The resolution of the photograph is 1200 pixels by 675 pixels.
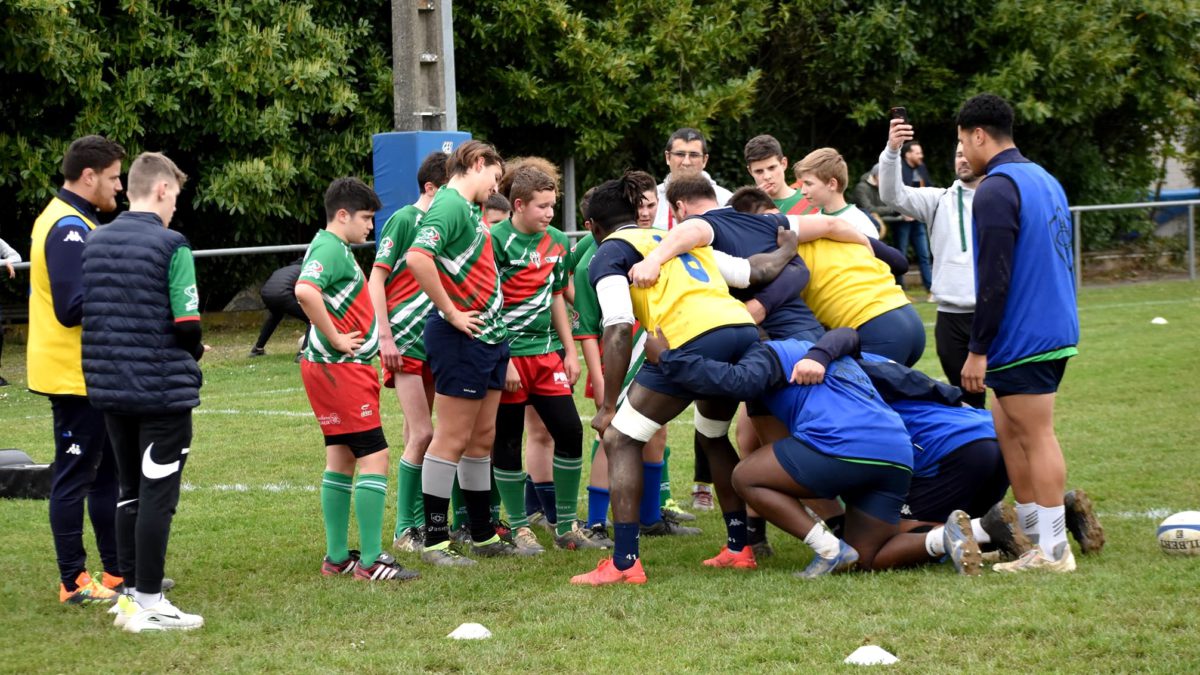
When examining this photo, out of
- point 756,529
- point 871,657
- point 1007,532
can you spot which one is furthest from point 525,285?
point 871,657

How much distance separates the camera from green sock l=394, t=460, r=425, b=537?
7050 mm

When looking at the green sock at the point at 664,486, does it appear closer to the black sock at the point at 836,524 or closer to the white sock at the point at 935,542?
the black sock at the point at 836,524

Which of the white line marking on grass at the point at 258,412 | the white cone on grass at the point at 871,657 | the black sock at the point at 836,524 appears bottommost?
the white line marking on grass at the point at 258,412

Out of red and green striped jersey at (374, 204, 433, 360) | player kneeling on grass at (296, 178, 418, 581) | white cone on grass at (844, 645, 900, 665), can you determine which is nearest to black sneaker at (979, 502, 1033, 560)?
white cone on grass at (844, 645, 900, 665)

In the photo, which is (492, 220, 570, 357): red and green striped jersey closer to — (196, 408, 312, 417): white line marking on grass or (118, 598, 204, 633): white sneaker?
(118, 598, 204, 633): white sneaker

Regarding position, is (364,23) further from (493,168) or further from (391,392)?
(493,168)

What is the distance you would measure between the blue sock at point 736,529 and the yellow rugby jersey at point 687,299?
3.12 ft

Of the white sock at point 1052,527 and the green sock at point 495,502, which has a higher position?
the white sock at point 1052,527

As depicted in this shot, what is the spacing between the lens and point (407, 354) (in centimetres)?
705

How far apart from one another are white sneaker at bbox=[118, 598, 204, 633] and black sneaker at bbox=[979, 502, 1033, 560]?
11.0 ft

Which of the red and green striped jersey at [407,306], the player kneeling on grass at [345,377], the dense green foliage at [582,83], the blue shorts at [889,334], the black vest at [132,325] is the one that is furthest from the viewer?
the dense green foliage at [582,83]

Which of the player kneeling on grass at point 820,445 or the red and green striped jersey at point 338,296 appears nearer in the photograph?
the player kneeling on grass at point 820,445

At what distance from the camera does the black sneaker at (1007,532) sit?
20.0 feet

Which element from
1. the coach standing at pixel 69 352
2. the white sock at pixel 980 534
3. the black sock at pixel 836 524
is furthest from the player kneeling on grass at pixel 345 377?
the white sock at pixel 980 534
